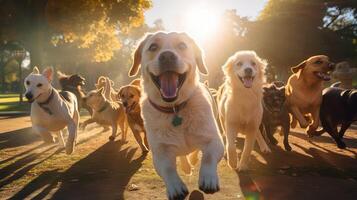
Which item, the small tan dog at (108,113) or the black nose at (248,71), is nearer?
the black nose at (248,71)

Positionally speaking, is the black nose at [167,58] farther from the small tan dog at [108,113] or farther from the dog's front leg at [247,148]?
the small tan dog at [108,113]

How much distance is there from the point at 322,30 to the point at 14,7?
99.0 ft

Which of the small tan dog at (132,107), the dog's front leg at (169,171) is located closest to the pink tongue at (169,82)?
the dog's front leg at (169,171)

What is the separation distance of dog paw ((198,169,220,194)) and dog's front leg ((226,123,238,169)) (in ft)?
8.39

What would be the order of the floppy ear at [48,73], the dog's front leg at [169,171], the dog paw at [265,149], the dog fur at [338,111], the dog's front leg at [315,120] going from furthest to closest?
1. the dog's front leg at [315,120]
2. the floppy ear at [48,73]
3. the dog fur at [338,111]
4. the dog paw at [265,149]
5. the dog's front leg at [169,171]

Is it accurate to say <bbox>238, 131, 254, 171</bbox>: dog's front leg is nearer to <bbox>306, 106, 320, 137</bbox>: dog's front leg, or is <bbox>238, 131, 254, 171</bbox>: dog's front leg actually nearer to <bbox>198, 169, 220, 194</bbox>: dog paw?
<bbox>198, 169, 220, 194</bbox>: dog paw

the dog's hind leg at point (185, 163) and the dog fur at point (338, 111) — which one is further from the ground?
the dog fur at point (338, 111)

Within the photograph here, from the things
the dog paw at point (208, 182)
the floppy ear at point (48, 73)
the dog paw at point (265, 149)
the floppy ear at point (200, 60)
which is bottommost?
the dog paw at point (265, 149)

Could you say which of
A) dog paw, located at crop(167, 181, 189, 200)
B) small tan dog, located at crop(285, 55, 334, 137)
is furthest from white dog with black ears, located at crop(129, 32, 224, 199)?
small tan dog, located at crop(285, 55, 334, 137)

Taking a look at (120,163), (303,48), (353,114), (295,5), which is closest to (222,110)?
(120,163)

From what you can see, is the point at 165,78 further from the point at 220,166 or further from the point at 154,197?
the point at 220,166

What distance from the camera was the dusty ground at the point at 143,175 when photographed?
5172mm

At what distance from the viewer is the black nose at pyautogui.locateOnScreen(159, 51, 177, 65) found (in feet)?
13.3

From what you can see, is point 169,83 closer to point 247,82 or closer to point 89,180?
point 247,82
